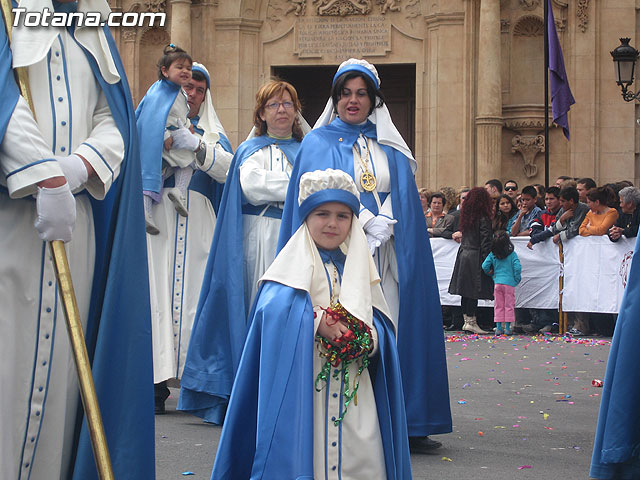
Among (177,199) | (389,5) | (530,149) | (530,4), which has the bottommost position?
(177,199)

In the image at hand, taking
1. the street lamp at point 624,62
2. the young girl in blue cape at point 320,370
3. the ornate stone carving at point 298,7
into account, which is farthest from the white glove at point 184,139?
the ornate stone carving at point 298,7

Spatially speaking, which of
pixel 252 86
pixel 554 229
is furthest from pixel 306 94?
pixel 554 229

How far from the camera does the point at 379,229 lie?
6.57 meters

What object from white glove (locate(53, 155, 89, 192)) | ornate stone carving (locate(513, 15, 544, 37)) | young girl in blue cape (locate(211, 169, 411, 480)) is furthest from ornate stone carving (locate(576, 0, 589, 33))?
white glove (locate(53, 155, 89, 192))

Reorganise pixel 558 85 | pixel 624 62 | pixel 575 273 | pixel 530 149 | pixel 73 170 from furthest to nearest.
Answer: pixel 530 149 < pixel 558 85 < pixel 624 62 < pixel 575 273 < pixel 73 170

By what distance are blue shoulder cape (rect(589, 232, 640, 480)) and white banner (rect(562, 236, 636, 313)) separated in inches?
341

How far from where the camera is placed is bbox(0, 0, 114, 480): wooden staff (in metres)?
3.72

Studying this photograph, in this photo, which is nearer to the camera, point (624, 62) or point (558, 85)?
point (624, 62)

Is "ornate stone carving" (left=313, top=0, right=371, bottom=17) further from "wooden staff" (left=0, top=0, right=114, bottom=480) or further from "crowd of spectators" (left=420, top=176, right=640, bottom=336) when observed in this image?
"wooden staff" (left=0, top=0, right=114, bottom=480)

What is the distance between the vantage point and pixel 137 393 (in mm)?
4277

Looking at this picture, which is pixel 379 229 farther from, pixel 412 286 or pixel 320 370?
pixel 320 370

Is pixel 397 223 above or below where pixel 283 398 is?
above

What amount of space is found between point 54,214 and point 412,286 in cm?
332

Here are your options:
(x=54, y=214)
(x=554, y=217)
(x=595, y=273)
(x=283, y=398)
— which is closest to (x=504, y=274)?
(x=595, y=273)
